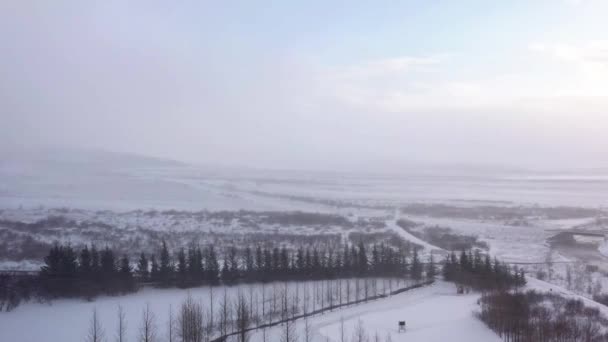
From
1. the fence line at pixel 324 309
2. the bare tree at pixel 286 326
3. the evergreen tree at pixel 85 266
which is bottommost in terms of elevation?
the fence line at pixel 324 309

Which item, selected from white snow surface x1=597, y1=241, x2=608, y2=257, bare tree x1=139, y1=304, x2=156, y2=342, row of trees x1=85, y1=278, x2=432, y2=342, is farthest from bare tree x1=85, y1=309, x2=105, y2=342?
white snow surface x1=597, y1=241, x2=608, y2=257

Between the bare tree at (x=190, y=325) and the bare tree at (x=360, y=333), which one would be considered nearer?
the bare tree at (x=360, y=333)

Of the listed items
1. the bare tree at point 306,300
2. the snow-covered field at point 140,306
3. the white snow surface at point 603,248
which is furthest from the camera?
the white snow surface at point 603,248

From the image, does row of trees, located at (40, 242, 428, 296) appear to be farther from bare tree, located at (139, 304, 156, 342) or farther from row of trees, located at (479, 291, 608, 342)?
row of trees, located at (479, 291, 608, 342)

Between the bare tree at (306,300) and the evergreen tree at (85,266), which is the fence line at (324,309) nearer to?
the bare tree at (306,300)

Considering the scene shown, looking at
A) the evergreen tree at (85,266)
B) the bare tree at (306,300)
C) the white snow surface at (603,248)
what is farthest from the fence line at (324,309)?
the white snow surface at (603,248)

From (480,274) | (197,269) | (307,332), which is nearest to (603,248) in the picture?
Result: (480,274)
